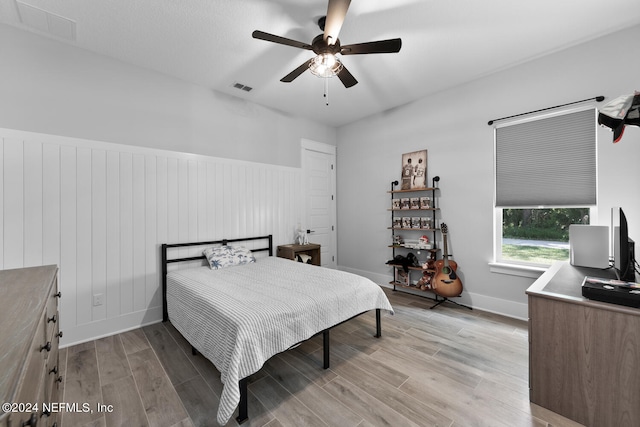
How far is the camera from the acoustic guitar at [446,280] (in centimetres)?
334

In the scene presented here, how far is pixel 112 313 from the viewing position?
110 inches

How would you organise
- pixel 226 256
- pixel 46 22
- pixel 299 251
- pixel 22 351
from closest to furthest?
pixel 22 351 → pixel 46 22 → pixel 226 256 → pixel 299 251

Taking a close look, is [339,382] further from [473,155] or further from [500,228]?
[473,155]

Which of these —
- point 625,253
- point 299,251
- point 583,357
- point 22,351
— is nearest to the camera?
point 22,351

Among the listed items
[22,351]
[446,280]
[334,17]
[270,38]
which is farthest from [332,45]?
[446,280]

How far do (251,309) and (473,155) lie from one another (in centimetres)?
324

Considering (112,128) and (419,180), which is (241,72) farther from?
(419,180)

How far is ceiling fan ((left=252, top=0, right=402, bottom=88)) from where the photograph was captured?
185 centimetres

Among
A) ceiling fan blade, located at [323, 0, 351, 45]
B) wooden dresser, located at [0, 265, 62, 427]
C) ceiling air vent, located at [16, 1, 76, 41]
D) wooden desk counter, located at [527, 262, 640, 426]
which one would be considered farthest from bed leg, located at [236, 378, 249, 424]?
ceiling air vent, located at [16, 1, 76, 41]

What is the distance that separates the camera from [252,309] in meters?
1.85

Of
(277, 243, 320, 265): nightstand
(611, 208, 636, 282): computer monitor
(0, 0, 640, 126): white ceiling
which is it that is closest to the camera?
(611, 208, 636, 282): computer monitor

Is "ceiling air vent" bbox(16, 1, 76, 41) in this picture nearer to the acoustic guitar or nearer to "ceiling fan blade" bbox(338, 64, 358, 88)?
"ceiling fan blade" bbox(338, 64, 358, 88)

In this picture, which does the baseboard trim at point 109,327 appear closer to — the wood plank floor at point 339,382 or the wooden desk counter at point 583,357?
the wood plank floor at point 339,382

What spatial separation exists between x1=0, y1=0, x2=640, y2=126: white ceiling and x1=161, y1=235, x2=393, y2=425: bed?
217 centimetres
